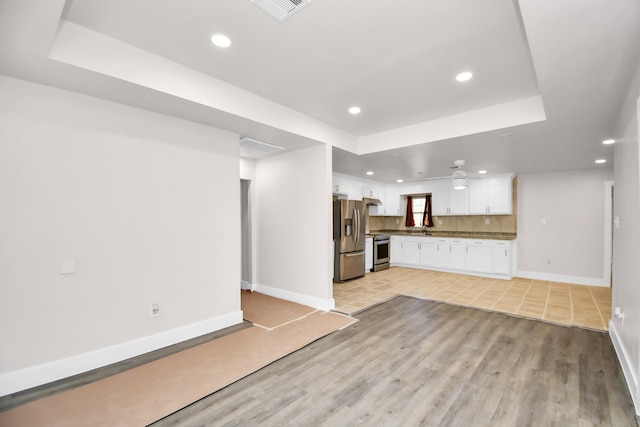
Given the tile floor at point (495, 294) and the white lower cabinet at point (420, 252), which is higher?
the white lower cabinet at point (420, 252)

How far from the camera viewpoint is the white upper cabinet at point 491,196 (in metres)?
6.88

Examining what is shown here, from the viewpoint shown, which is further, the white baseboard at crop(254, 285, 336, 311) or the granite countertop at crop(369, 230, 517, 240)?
the granite countertop at crop(369, 230, 517, 240)

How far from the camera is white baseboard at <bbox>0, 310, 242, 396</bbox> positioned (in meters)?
2.33

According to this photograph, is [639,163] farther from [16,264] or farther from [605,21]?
[16,264]

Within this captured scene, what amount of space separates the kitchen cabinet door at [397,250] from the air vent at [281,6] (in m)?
7.15

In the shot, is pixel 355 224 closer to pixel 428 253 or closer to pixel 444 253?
pixel 428 253

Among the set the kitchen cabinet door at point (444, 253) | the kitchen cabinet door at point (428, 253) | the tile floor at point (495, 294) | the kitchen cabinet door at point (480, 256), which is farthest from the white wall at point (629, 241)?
the kitchen cabinet door at point (428, 253)

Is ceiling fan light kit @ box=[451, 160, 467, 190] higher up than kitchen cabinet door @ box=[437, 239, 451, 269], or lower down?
higher up

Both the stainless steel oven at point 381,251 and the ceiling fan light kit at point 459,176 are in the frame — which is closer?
the ceiling fan light kit at point 459,176

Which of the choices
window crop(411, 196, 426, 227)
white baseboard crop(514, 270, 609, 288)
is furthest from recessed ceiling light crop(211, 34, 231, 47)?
white baseboard crop(514, 270, 609, 288)

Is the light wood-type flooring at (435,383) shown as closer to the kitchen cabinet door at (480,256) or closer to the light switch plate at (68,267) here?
the light switch plate at (68,267)

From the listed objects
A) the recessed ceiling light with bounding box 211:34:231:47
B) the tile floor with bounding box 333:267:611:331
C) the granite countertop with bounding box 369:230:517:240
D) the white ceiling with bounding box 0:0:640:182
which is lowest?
the tile floor with bounding box 333:267:611:331

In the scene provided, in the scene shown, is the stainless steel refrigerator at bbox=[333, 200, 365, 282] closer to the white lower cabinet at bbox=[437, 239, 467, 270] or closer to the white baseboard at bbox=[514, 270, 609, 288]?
the white lower cabinet at bbox=[437, 239, 467, 270]

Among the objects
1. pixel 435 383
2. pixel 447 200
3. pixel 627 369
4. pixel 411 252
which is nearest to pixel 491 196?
pixel 447 200
